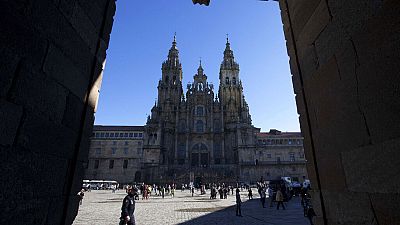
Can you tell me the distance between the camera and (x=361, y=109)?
229cm

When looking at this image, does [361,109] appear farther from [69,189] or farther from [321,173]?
[69,189]

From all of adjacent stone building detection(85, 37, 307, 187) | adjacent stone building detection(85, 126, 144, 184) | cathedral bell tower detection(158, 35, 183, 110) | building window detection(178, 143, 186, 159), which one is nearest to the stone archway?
adjacent stone building detection(85, 37, 307, 187)

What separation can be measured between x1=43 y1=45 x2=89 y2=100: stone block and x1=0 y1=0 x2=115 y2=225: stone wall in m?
0.01

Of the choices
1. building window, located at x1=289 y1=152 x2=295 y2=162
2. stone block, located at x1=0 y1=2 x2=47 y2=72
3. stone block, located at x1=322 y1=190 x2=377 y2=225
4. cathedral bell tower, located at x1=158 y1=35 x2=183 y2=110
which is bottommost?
stone block, located at x1=322 y1=190 x2=377 y2=225

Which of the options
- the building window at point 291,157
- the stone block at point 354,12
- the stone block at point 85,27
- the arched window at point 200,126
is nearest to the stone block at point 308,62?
the stone block at point 354,12

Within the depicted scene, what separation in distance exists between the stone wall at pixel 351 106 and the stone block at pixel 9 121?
3272 millimetres

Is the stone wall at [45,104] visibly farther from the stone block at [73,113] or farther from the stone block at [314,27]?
the stone block at [314,27]

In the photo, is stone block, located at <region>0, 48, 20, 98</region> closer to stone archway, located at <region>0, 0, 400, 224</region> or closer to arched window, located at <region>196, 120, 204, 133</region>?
stone archway, located at <region>0, 0, 400, 224</region>

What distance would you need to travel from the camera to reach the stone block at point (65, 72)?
2559 mm

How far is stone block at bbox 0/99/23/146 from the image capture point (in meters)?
1.92

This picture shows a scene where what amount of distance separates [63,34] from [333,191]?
12.5 feet

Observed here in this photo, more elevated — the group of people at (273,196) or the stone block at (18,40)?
the stone block at (18,40)

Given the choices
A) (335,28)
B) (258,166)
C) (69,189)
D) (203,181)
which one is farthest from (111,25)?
(258,166)

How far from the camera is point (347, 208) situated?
2578 mm
